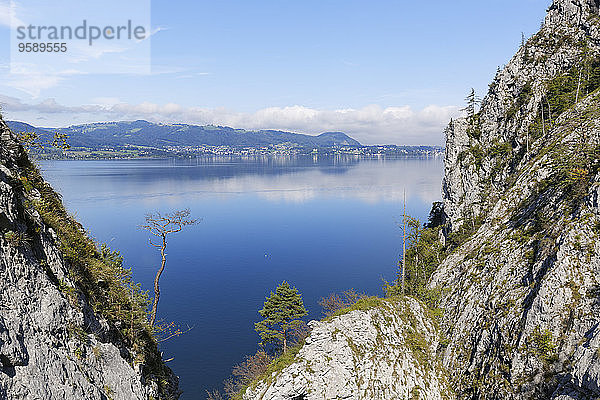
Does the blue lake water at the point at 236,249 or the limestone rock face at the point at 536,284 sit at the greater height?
the limestone rock face at the point at 536,284

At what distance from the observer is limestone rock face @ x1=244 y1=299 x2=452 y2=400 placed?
72.6 feet

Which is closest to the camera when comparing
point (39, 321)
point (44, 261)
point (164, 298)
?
point (39, 321)

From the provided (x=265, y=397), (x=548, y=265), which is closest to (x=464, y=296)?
(x=548, y=265)

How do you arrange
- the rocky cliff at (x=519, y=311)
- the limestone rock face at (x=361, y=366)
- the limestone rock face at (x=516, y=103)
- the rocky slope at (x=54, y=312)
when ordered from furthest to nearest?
the limestone rock face at (x=516, y=103)
the limestone rock face at (x=361, y=366)
the rocky cliff at (x=519, y=311)
the rocky slope at (x=54, y=312)

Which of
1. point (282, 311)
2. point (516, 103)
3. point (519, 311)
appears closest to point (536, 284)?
point (519, 311)

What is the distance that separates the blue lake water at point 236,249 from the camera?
56306 millimetres

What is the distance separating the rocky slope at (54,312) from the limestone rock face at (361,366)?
8.00m

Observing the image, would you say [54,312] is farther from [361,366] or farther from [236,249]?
[236,249]

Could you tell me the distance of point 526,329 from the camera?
728 inches

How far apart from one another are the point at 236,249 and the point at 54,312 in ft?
264

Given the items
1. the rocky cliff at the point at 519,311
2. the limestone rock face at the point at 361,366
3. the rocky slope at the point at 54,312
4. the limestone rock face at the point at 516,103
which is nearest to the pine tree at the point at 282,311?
the rocky cliff at the point at 519,311

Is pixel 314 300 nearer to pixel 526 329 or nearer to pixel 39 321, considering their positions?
pixel 526 329

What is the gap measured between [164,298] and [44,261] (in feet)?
192

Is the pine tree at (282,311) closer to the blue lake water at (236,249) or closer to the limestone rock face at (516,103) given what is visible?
the blue lake water at (236,249)
